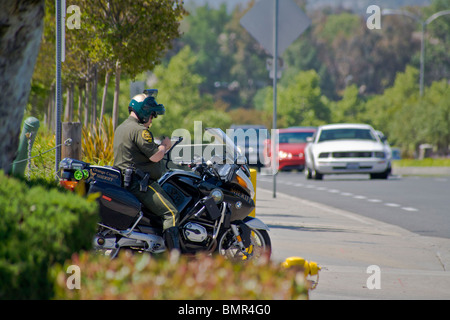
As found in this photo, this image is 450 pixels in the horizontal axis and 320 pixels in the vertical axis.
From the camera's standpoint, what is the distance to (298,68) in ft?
354

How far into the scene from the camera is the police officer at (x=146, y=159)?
682 centimetres

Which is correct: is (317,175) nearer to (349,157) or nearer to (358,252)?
(349,157)

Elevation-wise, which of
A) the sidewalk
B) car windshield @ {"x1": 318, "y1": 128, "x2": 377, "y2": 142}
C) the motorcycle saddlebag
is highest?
car windshield @ {"x1": 318, "y1": 128, "x2": 377, "y2": 142}

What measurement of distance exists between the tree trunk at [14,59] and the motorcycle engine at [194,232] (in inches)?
78.1

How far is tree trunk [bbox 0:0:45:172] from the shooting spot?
5.06 metres

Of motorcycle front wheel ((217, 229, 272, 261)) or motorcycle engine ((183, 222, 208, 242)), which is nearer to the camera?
motorcycle engine ((183, 222, 208, 242))

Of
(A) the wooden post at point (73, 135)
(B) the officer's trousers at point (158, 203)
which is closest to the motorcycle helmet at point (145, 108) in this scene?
(B) the officer's trousers at point (158, 203)

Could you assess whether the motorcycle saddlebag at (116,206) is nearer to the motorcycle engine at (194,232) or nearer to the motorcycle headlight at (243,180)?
the motorcycle engine at (194,232)

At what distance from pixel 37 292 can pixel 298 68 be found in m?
105

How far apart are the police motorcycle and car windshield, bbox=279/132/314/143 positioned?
23543 millimetres

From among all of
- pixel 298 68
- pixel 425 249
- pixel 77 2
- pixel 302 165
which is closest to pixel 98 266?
pixel 425 249

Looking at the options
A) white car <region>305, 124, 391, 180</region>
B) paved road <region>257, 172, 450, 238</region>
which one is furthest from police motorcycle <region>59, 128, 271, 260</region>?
white car <region>305, 124, 391, 180</region>

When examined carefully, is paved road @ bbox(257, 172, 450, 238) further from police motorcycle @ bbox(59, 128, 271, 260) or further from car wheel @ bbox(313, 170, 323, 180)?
police motorcycle @ bbox(59, 128, 271, 260)

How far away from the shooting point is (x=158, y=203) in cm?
686
